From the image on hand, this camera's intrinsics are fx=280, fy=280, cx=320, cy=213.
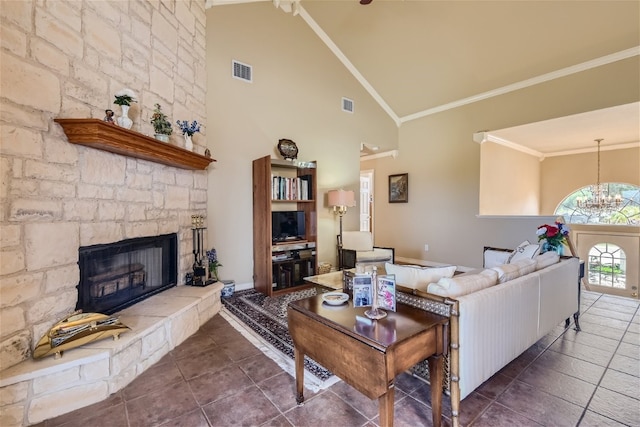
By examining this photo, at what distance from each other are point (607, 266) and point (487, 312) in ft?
18.4

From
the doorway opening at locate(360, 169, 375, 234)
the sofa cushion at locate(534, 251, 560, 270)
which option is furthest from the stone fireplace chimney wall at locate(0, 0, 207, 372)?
the doorway opening at locate(360, 169, 375, 234)

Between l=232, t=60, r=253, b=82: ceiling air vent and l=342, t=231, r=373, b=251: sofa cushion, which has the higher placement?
l=232, t=60, r=253, b=82: ceiling air vent

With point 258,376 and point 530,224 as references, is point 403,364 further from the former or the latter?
point 530,224

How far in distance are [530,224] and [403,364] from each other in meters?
4.55

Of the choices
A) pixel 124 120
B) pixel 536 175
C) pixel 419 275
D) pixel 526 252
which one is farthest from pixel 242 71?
pixel 536 175

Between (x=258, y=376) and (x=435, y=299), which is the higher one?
(x=435, y=299)

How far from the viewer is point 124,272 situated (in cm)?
254

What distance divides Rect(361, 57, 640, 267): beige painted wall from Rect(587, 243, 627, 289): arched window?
1993 mm

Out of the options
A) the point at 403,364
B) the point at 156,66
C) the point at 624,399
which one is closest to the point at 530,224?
the point at 624,399

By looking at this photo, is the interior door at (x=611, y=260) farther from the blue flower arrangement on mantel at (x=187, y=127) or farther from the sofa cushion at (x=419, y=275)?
the blue flower arrangement on mantel at (x=187, y=127)

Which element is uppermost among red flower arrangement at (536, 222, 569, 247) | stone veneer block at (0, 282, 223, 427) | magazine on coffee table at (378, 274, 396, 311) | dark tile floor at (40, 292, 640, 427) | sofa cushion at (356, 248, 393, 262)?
red flower arrangement at (536, 222, 569, 247)

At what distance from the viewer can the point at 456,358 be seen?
5.08ft

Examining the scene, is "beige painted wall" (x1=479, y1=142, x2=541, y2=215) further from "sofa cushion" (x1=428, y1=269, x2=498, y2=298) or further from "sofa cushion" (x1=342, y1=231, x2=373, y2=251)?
"sofa cushion" (x1=428, y1=269, x2=498, y2=298)

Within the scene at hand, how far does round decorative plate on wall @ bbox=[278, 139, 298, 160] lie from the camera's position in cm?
433
